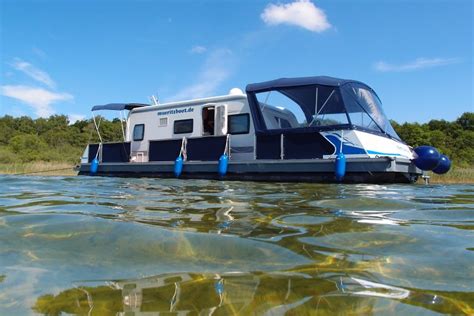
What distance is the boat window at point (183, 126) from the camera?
1105cm

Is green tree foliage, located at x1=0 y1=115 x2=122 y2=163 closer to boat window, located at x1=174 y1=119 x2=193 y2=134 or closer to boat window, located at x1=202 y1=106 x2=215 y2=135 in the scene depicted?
boat window, located at x1=174 y1=119 x2=193 y2=134

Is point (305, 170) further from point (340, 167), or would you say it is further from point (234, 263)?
point (234, 263)

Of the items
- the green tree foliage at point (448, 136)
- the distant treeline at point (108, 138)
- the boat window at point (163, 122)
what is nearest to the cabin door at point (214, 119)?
the boat window at point (163, 122)

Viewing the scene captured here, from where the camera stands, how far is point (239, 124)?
399 inches

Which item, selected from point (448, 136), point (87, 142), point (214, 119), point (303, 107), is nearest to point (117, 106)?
point (214, 119)

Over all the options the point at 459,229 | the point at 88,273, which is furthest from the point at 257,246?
the point at 459,229

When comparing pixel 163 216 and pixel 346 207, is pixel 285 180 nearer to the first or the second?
pixel 346 207

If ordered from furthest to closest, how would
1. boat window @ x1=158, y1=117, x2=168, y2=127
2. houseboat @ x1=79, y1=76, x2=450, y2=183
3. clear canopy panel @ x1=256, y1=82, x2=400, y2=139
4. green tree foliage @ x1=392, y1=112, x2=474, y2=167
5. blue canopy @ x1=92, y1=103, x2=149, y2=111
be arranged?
green tree foliage @ x1=392, y1=112, x2=474, y2=167, blue canopy @ x1=92, y1=103, x2=149, y2=111, boat window @ x1=158, y1=117, x2=168, y2=127, clear canopy panel @ x1=256, y1=82, x2=400, y2=139, houseboat @ x1=79, y1=76, x2=450, y2=183

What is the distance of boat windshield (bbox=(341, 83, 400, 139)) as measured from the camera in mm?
8398

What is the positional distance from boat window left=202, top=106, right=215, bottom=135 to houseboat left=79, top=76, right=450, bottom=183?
0.03 m

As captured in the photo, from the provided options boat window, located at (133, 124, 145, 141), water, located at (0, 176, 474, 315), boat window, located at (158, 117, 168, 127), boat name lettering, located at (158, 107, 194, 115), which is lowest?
water, located at (0, 176, 474, 315)

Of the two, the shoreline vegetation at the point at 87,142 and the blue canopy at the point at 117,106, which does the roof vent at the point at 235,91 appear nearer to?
the blue canopy at the point at 117,106

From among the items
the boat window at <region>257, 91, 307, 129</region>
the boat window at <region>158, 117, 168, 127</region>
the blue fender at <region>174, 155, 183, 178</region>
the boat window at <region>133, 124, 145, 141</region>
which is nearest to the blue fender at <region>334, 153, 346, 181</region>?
the boat window at <region>257, 91, 307, 129</region>

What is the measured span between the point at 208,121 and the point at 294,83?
10.2 ft
